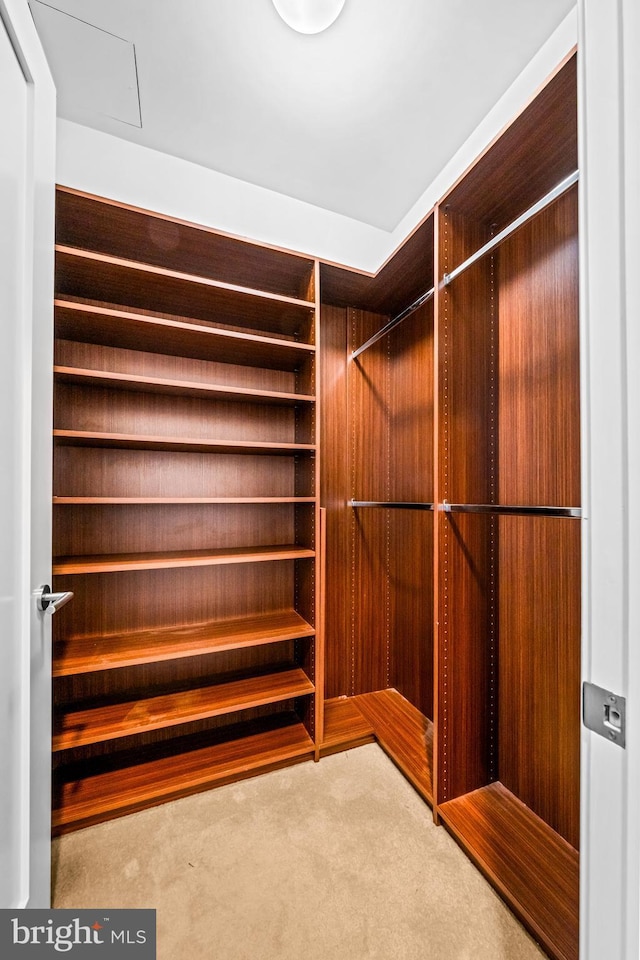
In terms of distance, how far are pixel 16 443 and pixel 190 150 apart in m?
1.68

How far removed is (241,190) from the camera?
195 cm

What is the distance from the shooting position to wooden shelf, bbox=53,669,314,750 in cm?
152

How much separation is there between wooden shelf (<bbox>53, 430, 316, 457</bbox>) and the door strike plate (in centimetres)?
137

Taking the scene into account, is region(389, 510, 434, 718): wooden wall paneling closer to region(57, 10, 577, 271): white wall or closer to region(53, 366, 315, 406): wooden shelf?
region(53, 366, 315, 406): wooden shelf

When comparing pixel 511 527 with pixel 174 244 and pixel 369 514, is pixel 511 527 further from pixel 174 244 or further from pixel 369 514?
pixel 174 244

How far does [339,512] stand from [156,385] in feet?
3.73

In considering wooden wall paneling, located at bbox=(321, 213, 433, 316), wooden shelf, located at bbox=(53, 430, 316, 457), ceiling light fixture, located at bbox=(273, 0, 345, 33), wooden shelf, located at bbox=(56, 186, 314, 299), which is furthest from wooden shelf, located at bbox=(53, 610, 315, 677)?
ceiling light fixture, located at bbox=(273, 0, 345, 33)

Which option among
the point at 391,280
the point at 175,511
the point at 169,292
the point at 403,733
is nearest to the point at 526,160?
the point at 391,280

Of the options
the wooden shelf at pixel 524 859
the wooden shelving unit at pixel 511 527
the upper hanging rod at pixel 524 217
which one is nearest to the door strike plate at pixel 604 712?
the wooden shelving unit at pixel 511 527

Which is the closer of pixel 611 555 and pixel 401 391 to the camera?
pixel 611 555

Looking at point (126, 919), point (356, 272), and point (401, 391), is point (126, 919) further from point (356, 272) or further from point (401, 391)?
point (356, 272)

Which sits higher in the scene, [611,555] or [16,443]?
[16,443]

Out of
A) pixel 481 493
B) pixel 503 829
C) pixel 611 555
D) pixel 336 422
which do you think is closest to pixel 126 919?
pixel 503 829

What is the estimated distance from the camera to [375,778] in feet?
5.53
